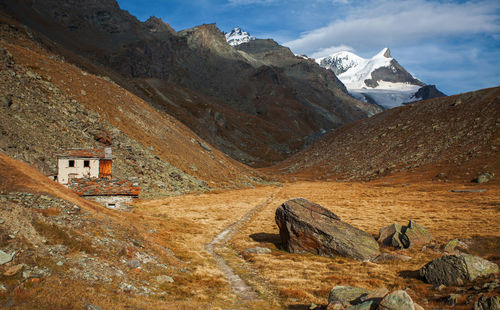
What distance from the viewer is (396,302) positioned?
10.7 metres

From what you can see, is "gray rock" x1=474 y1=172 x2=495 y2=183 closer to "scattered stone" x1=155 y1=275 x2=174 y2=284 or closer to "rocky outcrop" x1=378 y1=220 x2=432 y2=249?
"rocky outcrop" x1=378 y1=220 x2=432 y2=249

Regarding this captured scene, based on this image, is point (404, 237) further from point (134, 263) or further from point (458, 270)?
point (134, 263)

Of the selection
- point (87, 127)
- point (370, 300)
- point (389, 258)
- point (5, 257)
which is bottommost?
point (389, 258)

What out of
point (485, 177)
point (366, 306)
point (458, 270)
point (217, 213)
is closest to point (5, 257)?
point (366, 306)

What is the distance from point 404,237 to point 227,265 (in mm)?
14301

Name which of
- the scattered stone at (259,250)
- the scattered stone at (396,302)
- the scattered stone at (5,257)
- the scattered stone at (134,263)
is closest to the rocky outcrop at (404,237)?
the scattered stone at (259,250)

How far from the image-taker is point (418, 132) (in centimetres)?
8431

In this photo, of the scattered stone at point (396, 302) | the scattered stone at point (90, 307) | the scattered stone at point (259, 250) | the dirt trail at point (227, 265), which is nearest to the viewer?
the scattered stone at point (90, 307)

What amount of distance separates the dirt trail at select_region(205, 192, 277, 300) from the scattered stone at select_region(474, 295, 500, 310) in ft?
30.6

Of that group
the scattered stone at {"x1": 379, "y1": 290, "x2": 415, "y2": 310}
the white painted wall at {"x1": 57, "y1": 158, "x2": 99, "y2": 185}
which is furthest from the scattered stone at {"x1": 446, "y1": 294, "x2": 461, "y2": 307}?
the white painted wall at {"x1": 57, "y1": 158, "x2": 99, "y2": 185}

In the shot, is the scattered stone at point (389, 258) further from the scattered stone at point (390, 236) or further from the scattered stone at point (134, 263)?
the scattered stone at point (134, 263)

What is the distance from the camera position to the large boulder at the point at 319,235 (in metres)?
22.7

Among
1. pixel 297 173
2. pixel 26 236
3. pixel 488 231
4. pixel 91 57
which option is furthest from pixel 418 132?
pixel 91 57

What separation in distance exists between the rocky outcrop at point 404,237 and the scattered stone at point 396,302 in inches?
586
